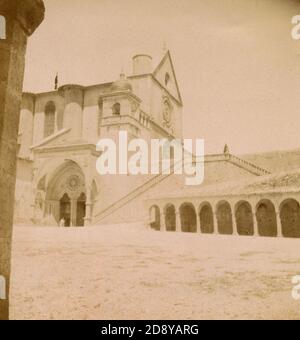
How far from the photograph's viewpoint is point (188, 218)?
1881 cm

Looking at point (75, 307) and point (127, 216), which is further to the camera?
point (127, 216)

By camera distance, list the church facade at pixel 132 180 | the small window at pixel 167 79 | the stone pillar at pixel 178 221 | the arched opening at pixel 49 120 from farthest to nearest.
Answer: the small window at pixel 167 79
the arched opening at pixel 49 120
the stone pillar at pixel 178 221
the church facade at pixel 132 180

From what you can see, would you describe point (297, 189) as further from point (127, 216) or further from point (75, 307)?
point (75, 307)

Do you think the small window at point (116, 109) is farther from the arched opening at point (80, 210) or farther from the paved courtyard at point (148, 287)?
the paved courtyard at point (148, 287)

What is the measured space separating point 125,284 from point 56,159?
1670cm

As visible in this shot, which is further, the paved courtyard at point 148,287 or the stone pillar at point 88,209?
the stone pillar at point 88,209

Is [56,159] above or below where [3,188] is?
above

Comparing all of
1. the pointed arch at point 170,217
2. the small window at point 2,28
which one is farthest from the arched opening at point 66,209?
the small window at point 2,28

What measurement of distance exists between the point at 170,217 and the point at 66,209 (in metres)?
7.16

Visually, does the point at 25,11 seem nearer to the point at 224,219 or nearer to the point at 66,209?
the point at 224,219

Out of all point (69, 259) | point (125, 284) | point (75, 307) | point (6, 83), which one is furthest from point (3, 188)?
point (69, 259)

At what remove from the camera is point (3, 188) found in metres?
3.04

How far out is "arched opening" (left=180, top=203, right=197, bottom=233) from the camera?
60.8 feet

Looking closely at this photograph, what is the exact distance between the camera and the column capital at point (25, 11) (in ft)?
10.5
